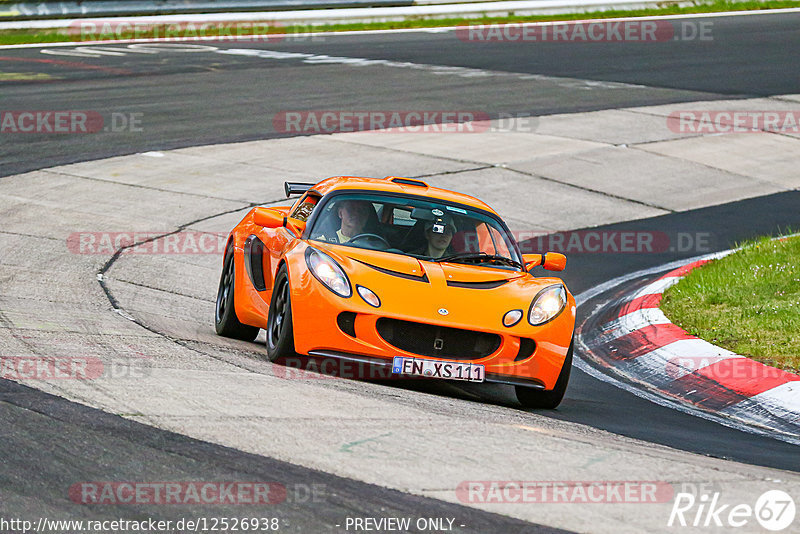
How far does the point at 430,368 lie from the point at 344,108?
1376cm

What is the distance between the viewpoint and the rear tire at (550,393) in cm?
750

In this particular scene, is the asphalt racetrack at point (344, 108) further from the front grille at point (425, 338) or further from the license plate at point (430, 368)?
the front grille at point (425, 338)

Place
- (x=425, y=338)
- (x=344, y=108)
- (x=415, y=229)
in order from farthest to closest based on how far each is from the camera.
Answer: (x=344, y=108), (x=415, y=229), (x=425, y=338)

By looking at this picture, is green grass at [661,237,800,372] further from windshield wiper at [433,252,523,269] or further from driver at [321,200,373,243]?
driver at [321,200,373,243]

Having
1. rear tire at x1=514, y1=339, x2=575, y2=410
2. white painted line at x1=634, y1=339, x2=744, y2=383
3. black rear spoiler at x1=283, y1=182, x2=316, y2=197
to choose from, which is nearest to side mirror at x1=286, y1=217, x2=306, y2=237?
black rear spoiler at x1=283, y1=182, x2=316, y2=197

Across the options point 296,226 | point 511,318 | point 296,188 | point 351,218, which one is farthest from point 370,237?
point 296,188

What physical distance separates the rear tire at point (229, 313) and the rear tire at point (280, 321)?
1.07 metres

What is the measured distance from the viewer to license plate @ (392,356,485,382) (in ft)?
23.4

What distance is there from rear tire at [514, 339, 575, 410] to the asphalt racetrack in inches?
6.8

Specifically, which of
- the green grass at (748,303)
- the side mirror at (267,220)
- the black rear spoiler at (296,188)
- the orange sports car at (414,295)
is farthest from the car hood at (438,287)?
the green grass at (748,303)

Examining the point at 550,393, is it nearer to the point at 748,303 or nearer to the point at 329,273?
the point at 329,273

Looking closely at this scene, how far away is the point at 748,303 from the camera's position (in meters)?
10.0

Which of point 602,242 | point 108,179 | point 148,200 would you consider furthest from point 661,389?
point 108,179

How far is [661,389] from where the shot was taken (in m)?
8.54
